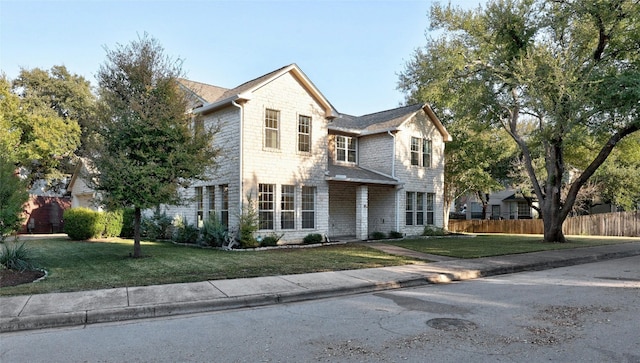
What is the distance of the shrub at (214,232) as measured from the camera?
1645 centimetres

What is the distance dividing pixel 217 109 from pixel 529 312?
14204 mm

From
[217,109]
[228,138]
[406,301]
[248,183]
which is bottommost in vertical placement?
[406,301]

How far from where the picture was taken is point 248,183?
1662 cm

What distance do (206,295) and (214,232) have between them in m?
8.87

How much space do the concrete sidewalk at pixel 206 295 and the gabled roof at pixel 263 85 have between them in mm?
8672

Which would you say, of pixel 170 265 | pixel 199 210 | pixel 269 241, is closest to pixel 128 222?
pixel 199 210

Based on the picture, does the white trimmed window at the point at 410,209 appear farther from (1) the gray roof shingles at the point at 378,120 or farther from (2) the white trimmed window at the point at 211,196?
(2) the white trimmed window at the point at 211,196

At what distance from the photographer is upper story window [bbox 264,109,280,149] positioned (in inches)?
683

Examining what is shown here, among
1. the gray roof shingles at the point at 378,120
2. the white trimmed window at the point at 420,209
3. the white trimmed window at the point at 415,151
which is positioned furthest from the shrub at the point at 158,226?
the white trimmed window at the point at 415,151

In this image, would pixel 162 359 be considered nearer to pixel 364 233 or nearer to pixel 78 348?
pixel 78 348

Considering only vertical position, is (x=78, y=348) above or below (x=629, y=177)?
below

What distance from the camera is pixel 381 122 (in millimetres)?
23312

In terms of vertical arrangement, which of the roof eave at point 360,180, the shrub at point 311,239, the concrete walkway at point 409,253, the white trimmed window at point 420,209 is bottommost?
the concrete walkway at point 409,253

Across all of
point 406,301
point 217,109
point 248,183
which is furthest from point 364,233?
point 406,301
